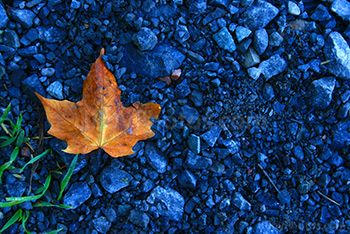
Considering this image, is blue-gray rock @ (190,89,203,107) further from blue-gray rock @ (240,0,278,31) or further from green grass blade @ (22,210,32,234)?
green grass blade @ (22,210,32,234)

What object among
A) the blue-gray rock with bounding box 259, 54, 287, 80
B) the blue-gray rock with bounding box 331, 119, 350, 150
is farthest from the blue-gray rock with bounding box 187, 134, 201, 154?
the blue-gray rock with bounding box 331, 119, 350, 150

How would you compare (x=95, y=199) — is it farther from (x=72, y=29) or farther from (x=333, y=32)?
(x=333, y=32)

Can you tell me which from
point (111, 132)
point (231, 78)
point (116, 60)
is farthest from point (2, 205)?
point (231, 78)

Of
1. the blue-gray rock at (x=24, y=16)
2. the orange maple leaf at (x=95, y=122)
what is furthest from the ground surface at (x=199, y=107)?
the orange maple leaf at (x=95, y=122)

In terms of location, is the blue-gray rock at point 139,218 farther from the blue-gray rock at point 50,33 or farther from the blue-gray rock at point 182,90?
the blue-gray rock at point 50,33

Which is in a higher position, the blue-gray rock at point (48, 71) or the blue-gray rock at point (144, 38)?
the blue-gray rock at point (144, 38)
